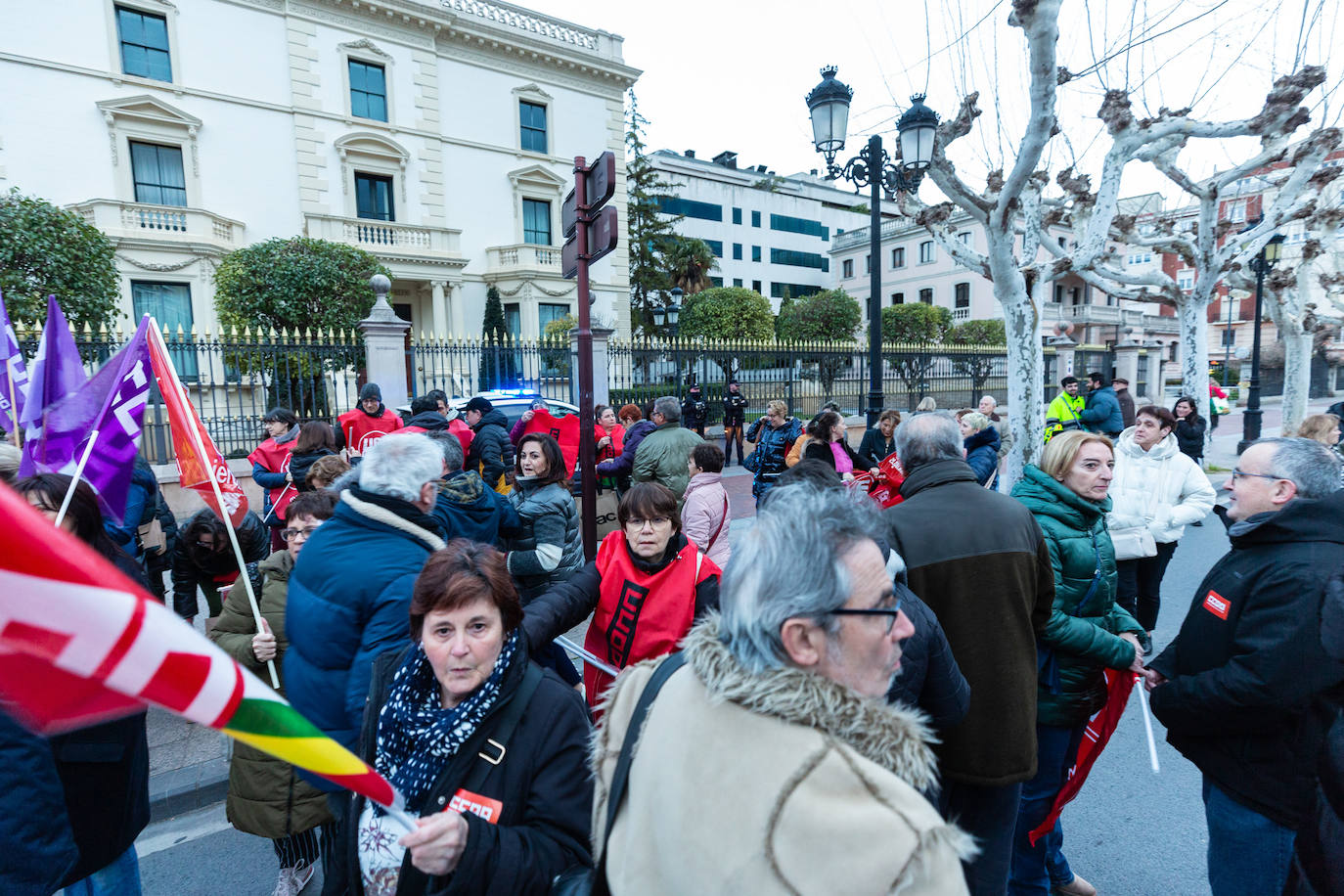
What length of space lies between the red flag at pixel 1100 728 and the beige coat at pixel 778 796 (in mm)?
2206

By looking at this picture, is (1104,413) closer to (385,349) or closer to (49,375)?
(385,349)

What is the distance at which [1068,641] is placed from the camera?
2445mm

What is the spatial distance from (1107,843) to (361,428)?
661 centimetres

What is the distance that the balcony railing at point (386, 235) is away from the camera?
20.5 m

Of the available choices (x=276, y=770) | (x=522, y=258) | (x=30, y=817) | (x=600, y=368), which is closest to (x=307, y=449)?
(x=276, y=770)

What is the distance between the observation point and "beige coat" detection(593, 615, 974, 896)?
3.10 ft

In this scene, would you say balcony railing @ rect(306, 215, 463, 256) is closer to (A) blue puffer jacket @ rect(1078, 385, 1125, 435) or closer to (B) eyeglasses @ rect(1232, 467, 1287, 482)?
(A) blue puffer jacket @ rect(1078, 385, 1125, 435)

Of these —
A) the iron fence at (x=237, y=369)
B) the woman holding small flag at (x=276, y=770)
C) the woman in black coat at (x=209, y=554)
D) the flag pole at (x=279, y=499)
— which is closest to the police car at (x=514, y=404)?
the iron fence at (x=237, y=369)

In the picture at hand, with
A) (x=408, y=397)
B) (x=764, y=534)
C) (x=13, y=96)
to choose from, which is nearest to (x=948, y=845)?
(x=764, y=534)

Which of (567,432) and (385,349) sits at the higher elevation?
(385,349)

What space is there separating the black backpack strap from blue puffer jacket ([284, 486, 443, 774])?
3.45 feet

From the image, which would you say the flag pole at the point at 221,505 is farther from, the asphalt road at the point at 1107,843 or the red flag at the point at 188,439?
the asphalt road at the point at 1107,843

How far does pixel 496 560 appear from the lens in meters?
2.00

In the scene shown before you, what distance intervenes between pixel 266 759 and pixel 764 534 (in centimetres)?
237
